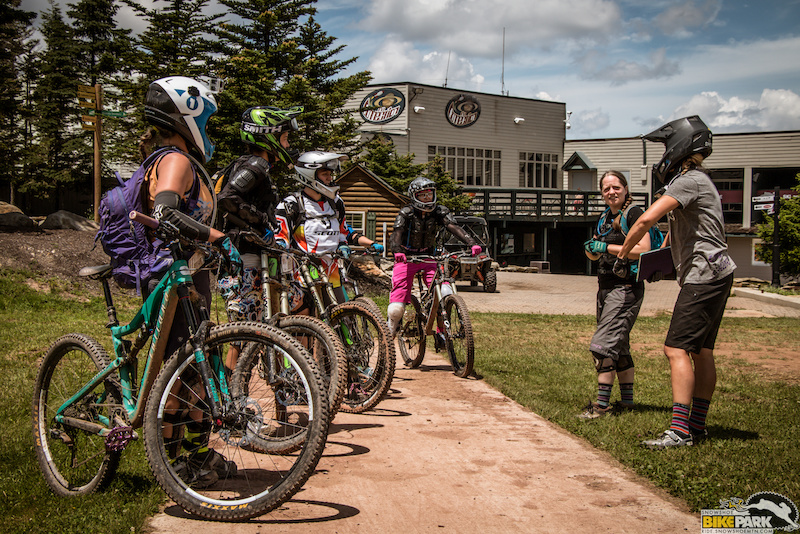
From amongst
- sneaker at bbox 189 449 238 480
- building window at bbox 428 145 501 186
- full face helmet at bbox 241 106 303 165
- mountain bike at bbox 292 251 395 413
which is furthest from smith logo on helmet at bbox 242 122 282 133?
building window at bbox 428 145 501 186

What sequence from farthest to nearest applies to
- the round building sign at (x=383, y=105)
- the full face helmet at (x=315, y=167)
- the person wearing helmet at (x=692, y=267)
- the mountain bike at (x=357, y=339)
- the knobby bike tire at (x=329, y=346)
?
the round building sign at (x=383, y=105) < the full face helmet at (x=315, y=167) < the mountain bike at (x=357, y=339) < the person wearing helmet at (x=692, y=267) < the knobby bike tire at (x=329, y=346)

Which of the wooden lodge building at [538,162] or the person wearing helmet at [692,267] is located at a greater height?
the wooden lodge building at [538,162]

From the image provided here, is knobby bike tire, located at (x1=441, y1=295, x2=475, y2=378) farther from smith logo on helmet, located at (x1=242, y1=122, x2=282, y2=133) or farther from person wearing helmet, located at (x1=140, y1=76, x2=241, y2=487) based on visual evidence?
person wearing helmet, located at (x1=140, y1=76, x2=241, y2=487)

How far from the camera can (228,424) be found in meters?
3.12

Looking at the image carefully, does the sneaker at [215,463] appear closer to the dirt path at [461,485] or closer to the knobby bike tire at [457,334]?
the dirt path at [461,485]

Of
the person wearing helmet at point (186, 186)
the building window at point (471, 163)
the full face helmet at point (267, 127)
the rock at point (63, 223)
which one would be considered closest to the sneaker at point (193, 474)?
the person wearing helmet at point (186, 186)

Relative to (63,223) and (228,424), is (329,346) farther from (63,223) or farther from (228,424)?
(63,223)

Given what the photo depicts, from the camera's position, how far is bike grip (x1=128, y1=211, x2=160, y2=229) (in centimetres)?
300

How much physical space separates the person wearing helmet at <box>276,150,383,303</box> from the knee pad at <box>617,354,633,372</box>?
2403 millimetres

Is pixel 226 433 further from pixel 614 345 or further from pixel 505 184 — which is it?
pixel 505 184

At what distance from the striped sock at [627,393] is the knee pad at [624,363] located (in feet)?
0.50

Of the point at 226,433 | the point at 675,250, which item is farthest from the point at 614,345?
the point at 226,433

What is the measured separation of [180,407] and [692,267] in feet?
11.1

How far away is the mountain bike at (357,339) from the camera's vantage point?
5.39 metres
